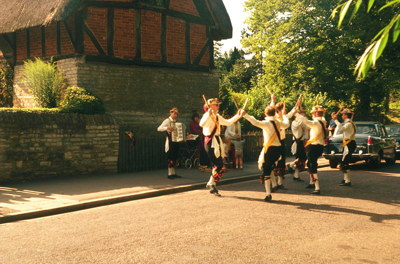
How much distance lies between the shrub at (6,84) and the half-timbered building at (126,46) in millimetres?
389

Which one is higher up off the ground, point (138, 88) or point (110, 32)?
point (110, 32)

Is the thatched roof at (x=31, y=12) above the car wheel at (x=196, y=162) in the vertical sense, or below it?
above

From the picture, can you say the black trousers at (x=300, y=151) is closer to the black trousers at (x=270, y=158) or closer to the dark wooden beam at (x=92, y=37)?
the black trousers at (x=270, y=158)

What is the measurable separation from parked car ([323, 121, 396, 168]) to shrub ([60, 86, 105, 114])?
7.91 metres

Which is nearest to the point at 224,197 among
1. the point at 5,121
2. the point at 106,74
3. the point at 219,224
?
the point at 219,224

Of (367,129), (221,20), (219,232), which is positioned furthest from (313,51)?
(219,232)

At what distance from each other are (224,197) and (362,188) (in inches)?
146

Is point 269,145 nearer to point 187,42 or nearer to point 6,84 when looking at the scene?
point 187,42

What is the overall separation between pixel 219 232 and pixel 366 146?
9893mm

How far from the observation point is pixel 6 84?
18125 mm

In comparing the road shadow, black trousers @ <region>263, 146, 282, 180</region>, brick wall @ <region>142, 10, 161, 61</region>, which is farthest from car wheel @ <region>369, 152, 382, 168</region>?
brick wall @ <region>142, 10, 161, 61</region>

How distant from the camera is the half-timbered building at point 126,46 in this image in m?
15.4

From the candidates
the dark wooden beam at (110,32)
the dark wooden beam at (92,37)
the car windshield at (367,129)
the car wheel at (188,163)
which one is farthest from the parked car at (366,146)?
the dark wooden beam at (92,37)

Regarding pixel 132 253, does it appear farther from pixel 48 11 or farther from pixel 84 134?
pixel 48 11
